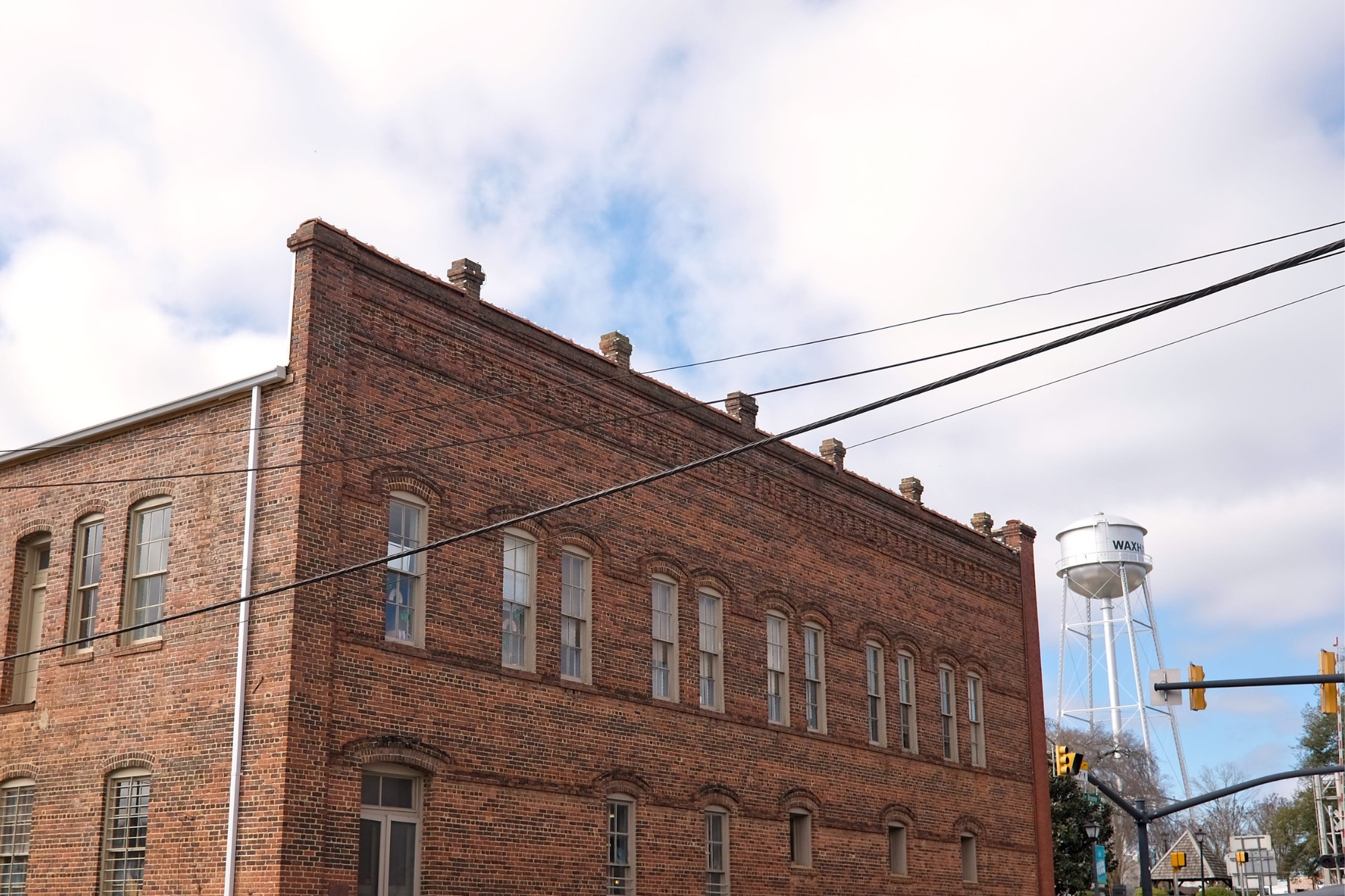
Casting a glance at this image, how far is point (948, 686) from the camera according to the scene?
30969 mm

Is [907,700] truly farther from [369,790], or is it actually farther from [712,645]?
[369,790]

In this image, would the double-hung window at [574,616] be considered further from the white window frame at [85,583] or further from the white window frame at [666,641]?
the white window frame at [85,583]

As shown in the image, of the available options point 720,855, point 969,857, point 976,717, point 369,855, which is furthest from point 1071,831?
point 369,855

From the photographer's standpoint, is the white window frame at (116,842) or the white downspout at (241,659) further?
the white window frame at (116,842)

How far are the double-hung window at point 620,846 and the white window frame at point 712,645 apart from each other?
2.64m

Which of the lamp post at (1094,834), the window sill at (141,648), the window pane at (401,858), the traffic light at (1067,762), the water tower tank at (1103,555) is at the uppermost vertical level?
the water tower tank at (1103,555)

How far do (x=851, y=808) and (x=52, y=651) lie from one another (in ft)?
46.2

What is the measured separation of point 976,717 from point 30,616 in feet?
64.5

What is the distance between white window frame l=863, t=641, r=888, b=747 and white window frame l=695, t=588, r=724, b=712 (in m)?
4.82

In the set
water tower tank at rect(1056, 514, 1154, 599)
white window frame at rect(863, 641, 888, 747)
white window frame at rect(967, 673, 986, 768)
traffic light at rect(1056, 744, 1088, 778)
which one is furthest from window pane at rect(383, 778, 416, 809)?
water tower tank at rect(1056, 514, 1154, 599)

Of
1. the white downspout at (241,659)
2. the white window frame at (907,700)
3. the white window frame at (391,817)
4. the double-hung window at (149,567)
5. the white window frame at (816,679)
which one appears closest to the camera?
the white downspout at (241,659)

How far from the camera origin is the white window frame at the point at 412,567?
18.2 metres

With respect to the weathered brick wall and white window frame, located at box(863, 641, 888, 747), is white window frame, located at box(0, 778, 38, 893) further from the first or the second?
white window frame, located at box(863, 641, 888, 747)

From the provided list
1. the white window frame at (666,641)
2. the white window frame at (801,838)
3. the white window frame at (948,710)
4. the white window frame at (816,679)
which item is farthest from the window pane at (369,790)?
the white window frame at (948,710)
